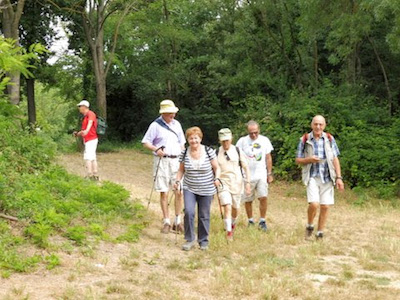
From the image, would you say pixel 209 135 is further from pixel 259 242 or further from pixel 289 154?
pixel 259 242

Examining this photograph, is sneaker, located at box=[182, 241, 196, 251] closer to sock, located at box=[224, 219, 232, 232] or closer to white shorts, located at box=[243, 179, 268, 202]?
sock, located at box=[224, 219, 232, 232]

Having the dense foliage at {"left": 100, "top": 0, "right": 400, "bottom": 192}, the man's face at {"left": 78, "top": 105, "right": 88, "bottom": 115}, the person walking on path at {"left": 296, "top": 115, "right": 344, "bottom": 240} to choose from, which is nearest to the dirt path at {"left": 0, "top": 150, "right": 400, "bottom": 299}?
the person walking on path at {"left": 296, "top": 115, "right": 344, "bottom": 240}

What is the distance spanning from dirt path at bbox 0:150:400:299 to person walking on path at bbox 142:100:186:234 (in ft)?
1.49

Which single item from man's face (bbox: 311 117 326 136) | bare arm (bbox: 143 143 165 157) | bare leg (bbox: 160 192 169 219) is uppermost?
man's face (bbox: 311 117 326 136)

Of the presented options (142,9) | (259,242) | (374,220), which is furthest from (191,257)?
(142,9)

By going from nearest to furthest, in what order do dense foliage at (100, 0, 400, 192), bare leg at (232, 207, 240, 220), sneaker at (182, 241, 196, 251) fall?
sneaker at (182, 241, 196, 251) < bare leg at (232, 207, 240, 220) < dense foliage at (100, 0, 400, 192)

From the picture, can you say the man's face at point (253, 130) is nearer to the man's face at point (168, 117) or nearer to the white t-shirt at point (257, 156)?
the white t-shirt at point (257, 156)

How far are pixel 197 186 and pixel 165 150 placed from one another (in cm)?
113

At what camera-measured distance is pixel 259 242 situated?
7.64 metres

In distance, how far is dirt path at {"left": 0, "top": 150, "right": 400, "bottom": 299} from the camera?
5195mm

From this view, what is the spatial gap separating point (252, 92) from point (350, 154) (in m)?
9.16

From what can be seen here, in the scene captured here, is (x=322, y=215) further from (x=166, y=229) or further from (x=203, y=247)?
(x=166, y=229)

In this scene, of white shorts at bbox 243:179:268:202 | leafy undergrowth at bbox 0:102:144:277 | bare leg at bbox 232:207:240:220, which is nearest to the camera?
leafy undergrowth at bbox 0:102:144:277

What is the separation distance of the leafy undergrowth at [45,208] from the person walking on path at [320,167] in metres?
2.61
